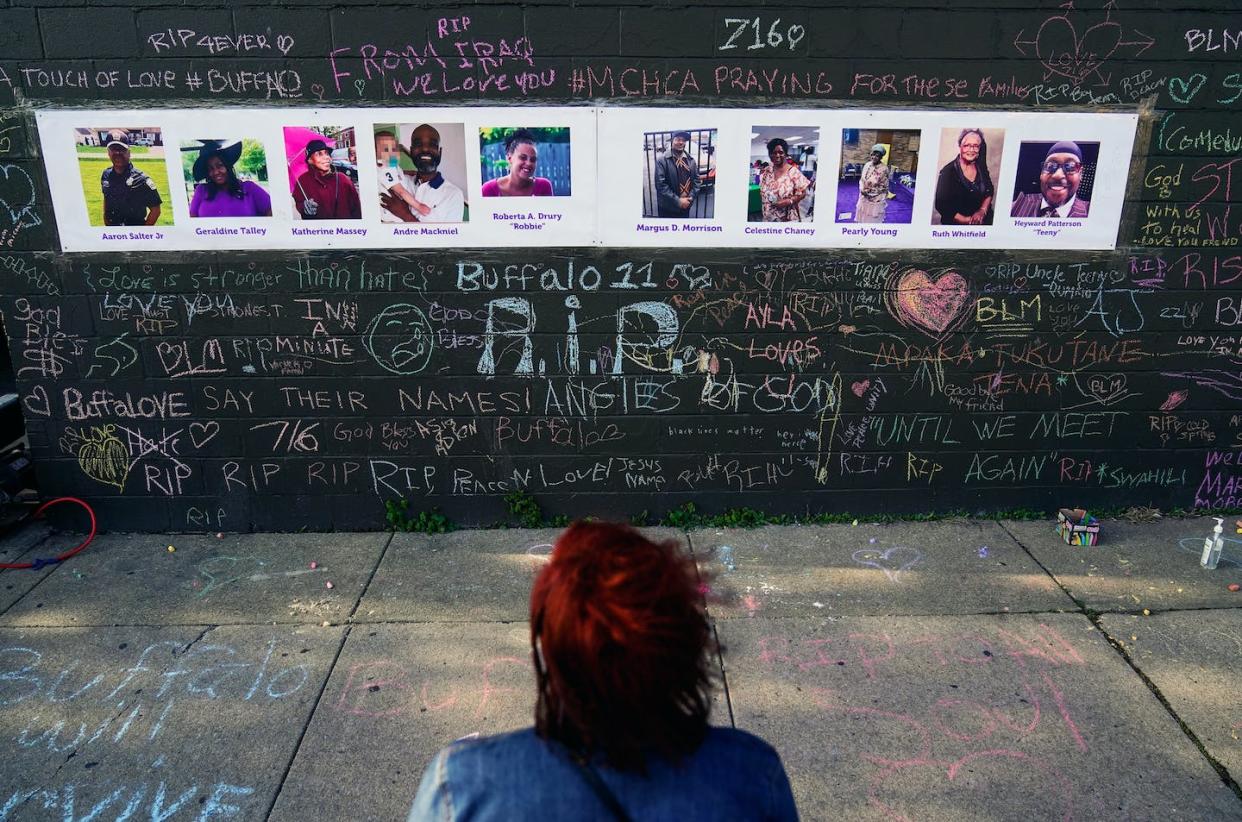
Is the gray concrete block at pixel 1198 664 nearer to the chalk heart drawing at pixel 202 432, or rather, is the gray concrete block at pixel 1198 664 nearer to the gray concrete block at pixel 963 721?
the gray concrete block at pixel 963 721

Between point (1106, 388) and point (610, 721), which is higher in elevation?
point (610, 721)

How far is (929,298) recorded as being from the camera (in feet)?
15.3

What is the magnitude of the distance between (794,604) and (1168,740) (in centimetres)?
156

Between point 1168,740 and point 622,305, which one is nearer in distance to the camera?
point 1168,740

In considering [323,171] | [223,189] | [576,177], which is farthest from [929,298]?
[223,189]

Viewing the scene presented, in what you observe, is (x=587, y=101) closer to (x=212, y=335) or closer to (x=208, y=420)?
(x=212, y=335)

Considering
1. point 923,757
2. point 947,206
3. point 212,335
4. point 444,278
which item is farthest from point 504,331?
point 923,757

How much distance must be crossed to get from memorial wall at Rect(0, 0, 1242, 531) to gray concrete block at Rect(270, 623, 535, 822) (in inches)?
48.8

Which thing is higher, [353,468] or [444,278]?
[444,278]

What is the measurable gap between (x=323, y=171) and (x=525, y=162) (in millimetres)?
1069

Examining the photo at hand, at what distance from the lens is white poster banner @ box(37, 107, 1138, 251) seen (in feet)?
14.2

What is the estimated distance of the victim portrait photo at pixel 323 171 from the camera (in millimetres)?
4340

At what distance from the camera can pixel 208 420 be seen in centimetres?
471

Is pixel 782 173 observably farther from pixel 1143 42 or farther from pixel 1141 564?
pixel 1141 564
